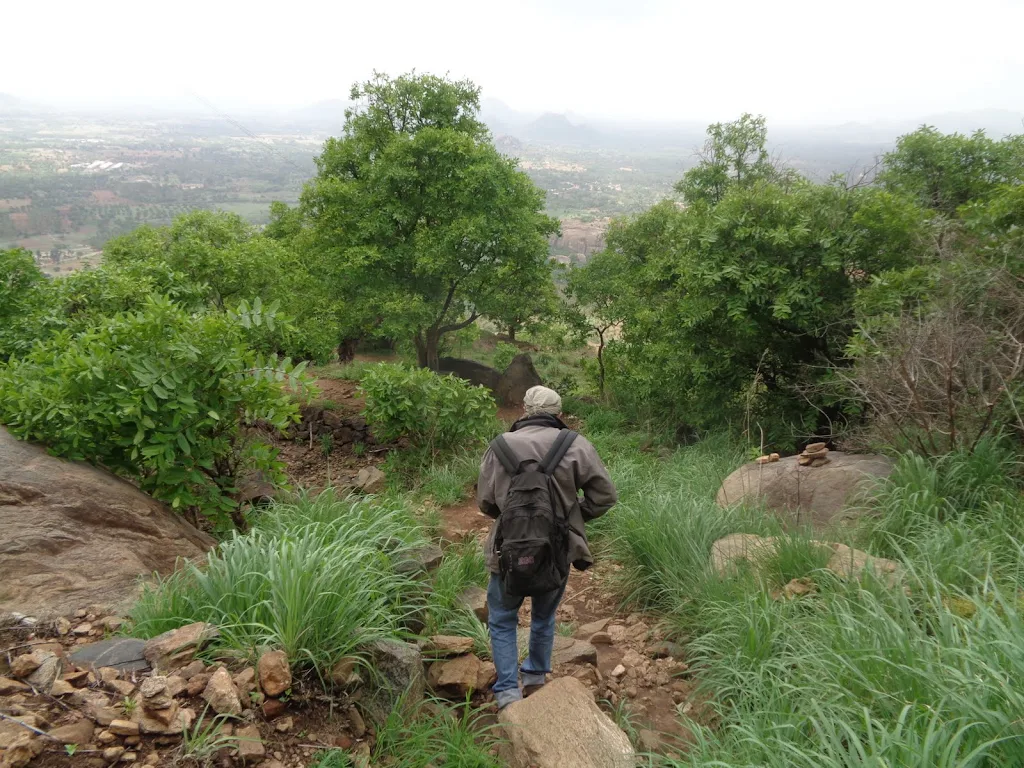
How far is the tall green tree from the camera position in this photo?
1188 centimetres

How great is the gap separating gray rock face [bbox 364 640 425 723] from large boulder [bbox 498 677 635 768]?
43 centimetres

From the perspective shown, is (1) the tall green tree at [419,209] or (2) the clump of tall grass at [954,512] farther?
(1) the tall green tree at [419,209]

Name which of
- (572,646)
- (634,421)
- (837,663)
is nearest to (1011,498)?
(837,663)

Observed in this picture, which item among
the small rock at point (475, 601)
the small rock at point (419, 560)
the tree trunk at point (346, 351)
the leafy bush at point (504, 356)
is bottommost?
the tree trunk at point (346, 351)

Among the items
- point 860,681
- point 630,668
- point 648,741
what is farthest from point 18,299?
point 860,681

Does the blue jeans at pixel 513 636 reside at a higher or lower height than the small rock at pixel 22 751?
lower

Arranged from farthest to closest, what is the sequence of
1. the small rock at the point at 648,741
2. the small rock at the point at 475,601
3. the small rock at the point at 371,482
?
1. the small rock at the point at 371,482
2. the small rock at the point at 475,601
3. the small rock at the point at 648,741

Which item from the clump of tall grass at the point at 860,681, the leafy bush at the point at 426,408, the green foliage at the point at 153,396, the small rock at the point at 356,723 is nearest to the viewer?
the clump of tall grass at the point at 860,681

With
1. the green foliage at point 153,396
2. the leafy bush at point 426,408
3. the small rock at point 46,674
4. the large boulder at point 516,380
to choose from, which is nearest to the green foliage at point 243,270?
the leafy bush at point 426,408

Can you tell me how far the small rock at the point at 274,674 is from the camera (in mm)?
2461

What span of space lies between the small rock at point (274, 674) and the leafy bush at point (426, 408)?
19.9ft

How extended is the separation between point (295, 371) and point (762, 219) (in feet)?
22.1

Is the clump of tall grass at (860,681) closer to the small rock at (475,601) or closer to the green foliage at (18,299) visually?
the small rock at (475,601)

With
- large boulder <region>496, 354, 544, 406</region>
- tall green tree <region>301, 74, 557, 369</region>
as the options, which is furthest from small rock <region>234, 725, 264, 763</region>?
large boulder <region>496, 354, 544, 406</region>
